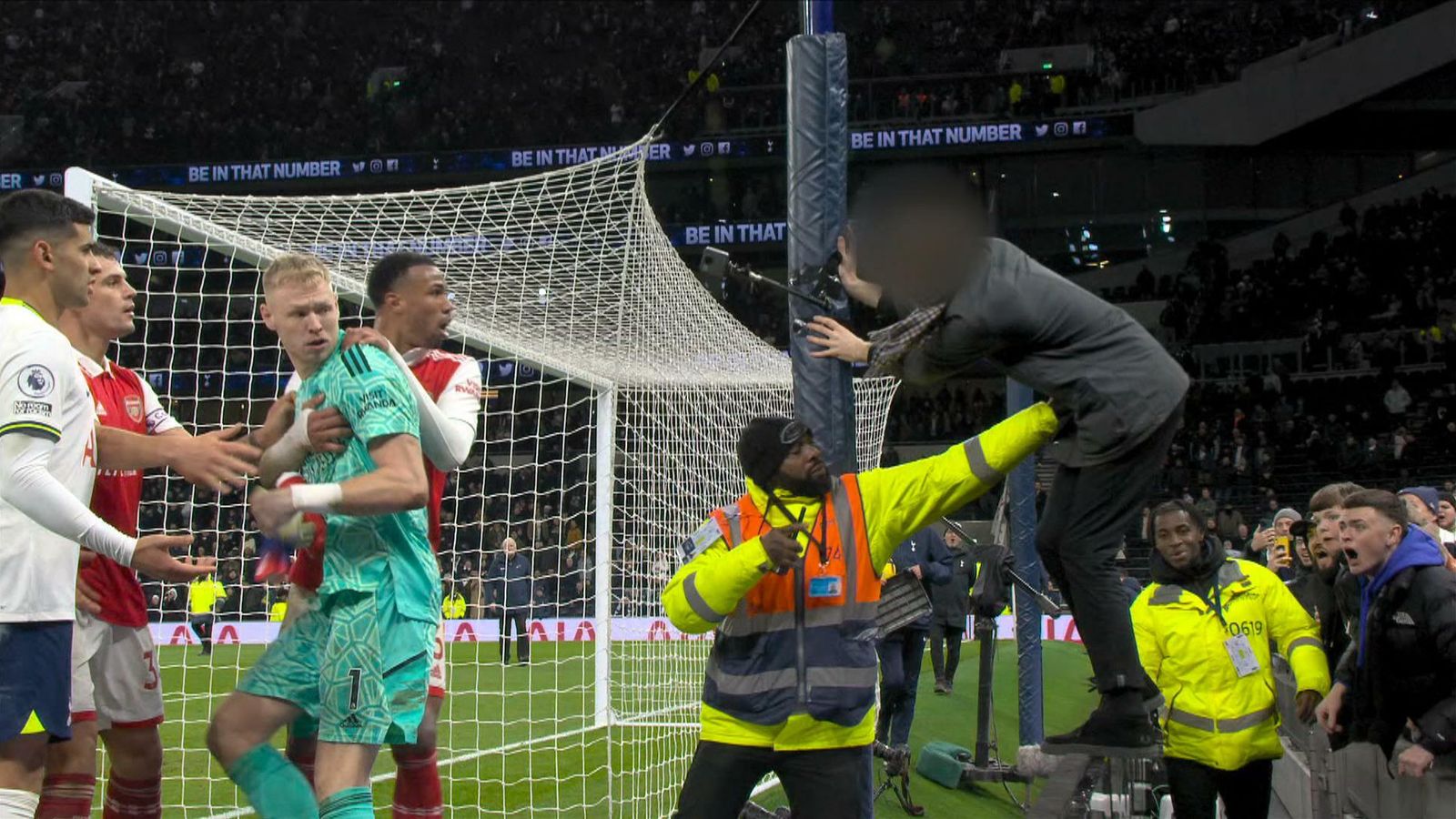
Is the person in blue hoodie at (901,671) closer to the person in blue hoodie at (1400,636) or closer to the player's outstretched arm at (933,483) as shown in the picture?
the person in blue hoodie at (1400,636)

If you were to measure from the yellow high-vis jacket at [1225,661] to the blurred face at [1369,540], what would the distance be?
32.9 inches

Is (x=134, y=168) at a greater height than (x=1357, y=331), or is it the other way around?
(x=134, y=168)

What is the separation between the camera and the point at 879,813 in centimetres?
899

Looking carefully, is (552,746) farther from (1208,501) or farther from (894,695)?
(1208,501)

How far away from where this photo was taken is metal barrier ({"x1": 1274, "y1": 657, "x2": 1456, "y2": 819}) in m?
5.34

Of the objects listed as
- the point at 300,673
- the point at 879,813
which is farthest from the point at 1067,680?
the point at 300,673

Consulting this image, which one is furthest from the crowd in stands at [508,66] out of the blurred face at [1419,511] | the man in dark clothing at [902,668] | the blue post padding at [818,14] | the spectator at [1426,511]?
the blue post padding at [818,14]

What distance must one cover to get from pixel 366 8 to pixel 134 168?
1016cm

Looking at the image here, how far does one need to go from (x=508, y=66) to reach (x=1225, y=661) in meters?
35.8

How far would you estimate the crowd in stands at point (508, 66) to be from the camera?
34.3 meters

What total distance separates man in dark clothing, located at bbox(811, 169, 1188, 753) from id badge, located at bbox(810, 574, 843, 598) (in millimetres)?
780

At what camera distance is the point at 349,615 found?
3.86 metres

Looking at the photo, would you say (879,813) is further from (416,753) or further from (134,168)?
(134,168)

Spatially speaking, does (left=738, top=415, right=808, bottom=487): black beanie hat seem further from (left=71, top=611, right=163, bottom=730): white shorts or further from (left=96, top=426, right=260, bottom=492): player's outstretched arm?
(left=71, top=611, right=163, bottom=730): white shorts
